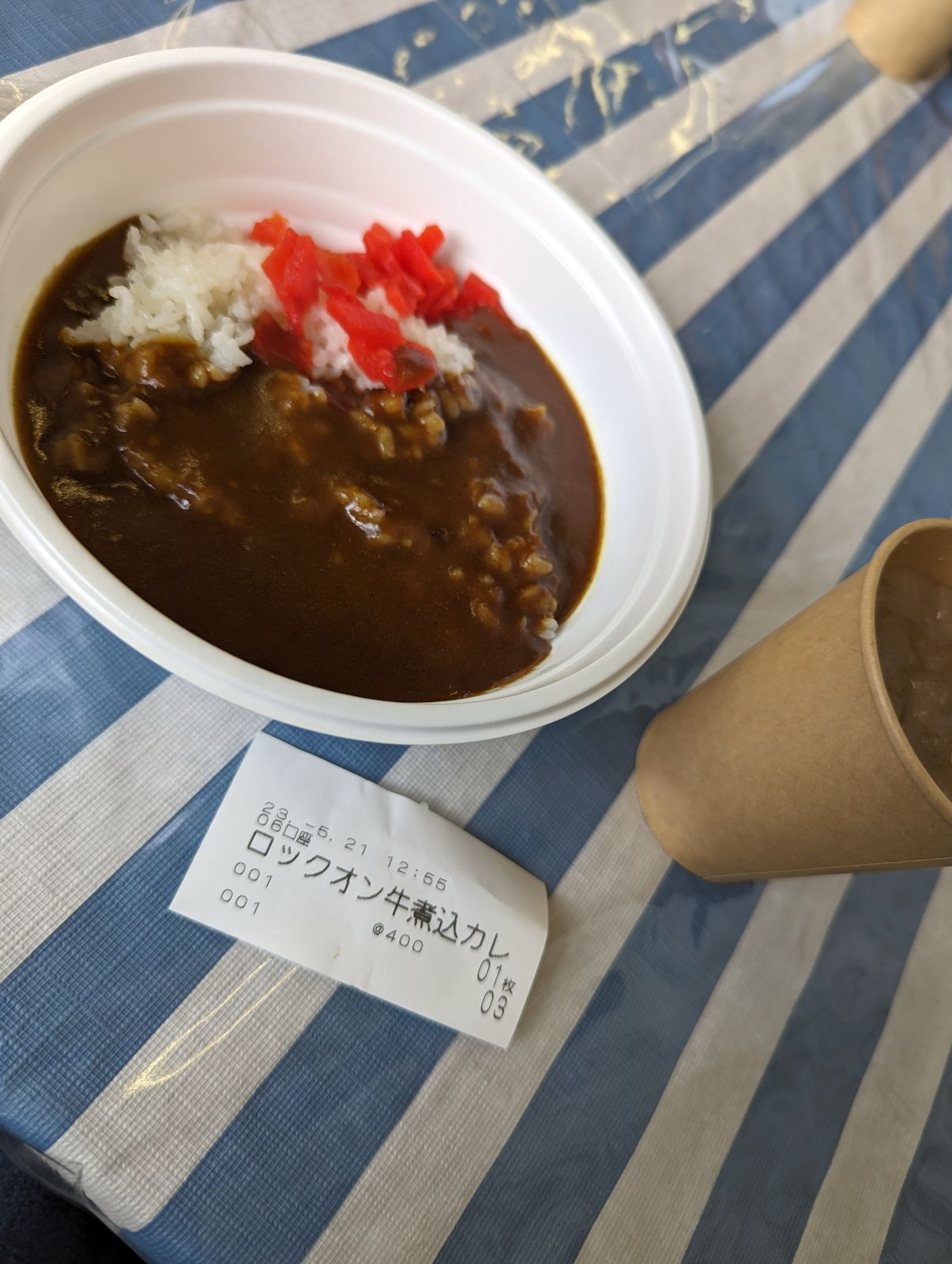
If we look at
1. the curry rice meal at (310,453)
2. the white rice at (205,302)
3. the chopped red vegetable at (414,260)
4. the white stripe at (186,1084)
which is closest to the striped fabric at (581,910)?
the white stripe at (186,1084)

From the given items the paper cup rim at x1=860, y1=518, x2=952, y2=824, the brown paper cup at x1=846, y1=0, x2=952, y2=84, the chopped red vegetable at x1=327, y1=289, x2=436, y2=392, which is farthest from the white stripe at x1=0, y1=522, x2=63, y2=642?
Result: the brown paper cup at x1=846, y1=0, x2=952, y2=84

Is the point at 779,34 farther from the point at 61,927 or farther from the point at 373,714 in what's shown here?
the point at 61,927

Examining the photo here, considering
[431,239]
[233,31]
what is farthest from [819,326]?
[233,31]

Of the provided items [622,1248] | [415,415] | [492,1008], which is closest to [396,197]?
[415,415]

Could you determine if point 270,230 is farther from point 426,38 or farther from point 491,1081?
point 491,1081

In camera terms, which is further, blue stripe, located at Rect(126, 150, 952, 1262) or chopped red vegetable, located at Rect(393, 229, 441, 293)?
chopped red vegetable, located at Rect(393, 229, 441, 293)

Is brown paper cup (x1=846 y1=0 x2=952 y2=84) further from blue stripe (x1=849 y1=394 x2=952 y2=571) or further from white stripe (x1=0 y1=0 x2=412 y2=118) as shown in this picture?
white stripe (x1=0 y1=0 x2=412 y2=118)
